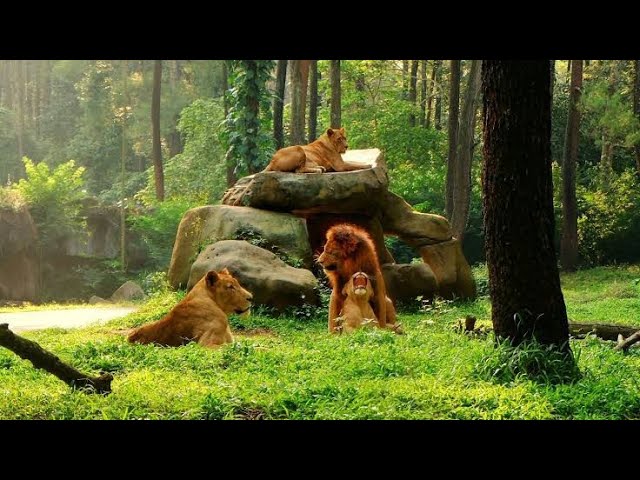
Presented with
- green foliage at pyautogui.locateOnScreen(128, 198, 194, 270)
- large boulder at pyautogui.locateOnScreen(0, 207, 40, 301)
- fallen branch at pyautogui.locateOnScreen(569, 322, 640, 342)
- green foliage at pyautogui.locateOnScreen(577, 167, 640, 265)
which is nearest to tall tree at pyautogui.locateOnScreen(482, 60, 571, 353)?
fallen branch at pyautogui.locateOnScreen(569, 322, 640, 342)

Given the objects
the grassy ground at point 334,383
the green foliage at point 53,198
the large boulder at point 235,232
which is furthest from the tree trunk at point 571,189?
the green foliage at point 53,198

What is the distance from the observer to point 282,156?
40.8 ft

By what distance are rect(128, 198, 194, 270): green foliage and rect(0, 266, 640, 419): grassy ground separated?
56.4 feet

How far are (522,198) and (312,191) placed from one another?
712 cm

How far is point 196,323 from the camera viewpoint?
7.32 meters

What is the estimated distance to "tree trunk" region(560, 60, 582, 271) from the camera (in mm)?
19562

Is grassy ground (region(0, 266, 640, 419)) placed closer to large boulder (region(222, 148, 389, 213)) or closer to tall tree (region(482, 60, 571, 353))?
tall tree (region(482, 60, 571, 353))

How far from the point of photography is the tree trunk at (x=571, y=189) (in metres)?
19.6

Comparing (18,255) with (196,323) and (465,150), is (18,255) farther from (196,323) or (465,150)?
(196,323)

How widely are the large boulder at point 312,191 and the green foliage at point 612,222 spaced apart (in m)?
9.96

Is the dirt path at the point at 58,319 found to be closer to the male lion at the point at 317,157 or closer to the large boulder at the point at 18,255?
the male lion at the point at 317,157

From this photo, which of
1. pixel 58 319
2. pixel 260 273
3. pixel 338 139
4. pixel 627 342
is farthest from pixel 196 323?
pixel 338 139

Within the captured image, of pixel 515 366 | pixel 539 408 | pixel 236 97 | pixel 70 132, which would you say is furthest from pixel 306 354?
pixel 70 132
